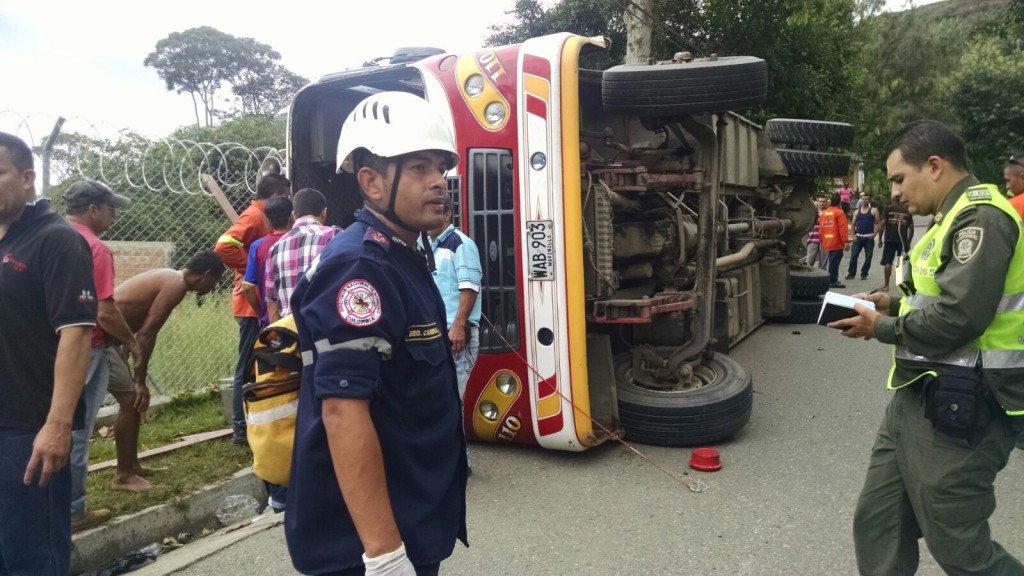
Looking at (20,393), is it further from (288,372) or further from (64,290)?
(288,372)

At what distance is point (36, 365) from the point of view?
2596mm

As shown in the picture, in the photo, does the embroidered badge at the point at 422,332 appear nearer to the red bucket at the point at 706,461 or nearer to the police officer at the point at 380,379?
the police officer at the point at 380,379

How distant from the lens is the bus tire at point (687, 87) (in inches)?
178

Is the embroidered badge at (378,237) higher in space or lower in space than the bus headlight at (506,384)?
higher

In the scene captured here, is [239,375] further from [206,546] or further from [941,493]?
[941,493]

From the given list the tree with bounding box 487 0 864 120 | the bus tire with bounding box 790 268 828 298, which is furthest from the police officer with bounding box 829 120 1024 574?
the tree with bounding box 487 0 864 120

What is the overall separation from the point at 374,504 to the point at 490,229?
10.6 feet

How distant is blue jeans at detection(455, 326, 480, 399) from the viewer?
4.47 meters

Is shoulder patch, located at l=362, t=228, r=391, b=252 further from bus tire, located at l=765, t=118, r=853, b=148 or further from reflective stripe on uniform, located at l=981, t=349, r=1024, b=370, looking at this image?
bus tire, located at l=765, t=118, r=853, b=148

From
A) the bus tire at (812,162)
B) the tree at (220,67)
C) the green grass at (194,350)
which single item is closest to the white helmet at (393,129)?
the green grass at (194,350)

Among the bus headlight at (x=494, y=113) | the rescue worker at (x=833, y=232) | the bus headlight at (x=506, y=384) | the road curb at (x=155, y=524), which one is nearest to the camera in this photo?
the road curb at (x=155, y=524)

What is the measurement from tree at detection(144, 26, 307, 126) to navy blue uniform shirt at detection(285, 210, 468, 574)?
154 ft

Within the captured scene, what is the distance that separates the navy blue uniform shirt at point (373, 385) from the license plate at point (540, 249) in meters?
2.61

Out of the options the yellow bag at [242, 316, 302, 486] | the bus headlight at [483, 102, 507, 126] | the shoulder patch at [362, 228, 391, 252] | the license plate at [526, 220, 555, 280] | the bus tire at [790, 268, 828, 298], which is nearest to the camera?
the shoulder patch at [362, 228, 391, 252]
